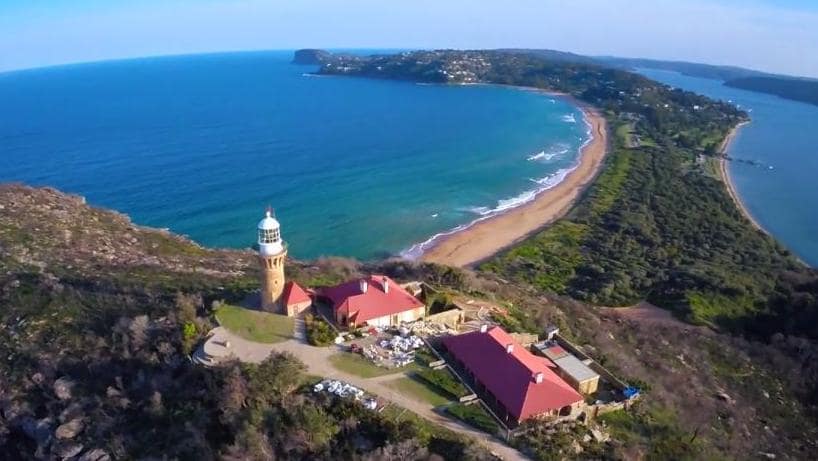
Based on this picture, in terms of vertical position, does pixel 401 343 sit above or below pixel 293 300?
below

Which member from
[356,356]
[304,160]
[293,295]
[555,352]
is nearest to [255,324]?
[293,295]

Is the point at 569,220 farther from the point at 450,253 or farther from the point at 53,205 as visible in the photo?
the point at 53,205

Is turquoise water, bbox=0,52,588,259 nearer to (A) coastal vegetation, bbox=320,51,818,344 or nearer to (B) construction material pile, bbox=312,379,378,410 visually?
(A) coastal vegetation, bbox=320,51,818,344

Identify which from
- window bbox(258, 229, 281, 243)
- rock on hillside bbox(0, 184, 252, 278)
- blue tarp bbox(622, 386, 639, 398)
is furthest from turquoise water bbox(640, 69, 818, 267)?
rock on hillside bbox(0, 184, 252, 278)

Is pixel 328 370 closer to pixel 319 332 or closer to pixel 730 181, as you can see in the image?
pixel 319 332

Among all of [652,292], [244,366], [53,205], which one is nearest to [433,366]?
[244,366]

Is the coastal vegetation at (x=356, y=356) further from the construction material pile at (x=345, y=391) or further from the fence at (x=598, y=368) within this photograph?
the fence at (x=598, y=368)

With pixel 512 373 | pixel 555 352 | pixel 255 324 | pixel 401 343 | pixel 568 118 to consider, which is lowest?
pixel 555 352
